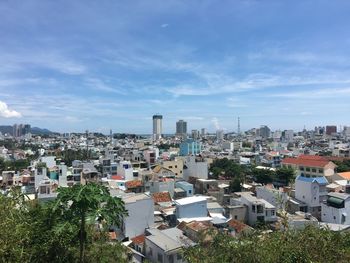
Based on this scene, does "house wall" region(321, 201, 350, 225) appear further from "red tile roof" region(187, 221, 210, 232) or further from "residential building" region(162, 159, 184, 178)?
"residential building" region(162, 159, 184, 178)

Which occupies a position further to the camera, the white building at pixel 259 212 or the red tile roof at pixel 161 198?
the red tile roof at pixel 161 198

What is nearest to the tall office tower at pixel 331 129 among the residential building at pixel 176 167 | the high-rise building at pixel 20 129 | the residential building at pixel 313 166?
the residential building at pixel 313 166

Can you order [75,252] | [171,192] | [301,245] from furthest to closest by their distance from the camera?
[171,192], [75,252], [301,245]

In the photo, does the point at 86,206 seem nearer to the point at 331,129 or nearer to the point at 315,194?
the point at 315,194

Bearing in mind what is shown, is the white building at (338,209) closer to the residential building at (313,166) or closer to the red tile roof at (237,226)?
the red tile roof at (237,226)

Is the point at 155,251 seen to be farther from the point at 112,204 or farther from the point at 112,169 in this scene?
the point at 112,169

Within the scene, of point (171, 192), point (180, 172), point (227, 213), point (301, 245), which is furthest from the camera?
point (180, 172)

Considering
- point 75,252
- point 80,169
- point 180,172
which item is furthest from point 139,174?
point 75,252

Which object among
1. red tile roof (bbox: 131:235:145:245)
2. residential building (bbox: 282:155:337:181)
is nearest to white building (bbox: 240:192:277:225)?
red tile roof (bbox: 131:235:145:245)

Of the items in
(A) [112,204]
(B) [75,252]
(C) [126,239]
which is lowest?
(C) [126,239]
